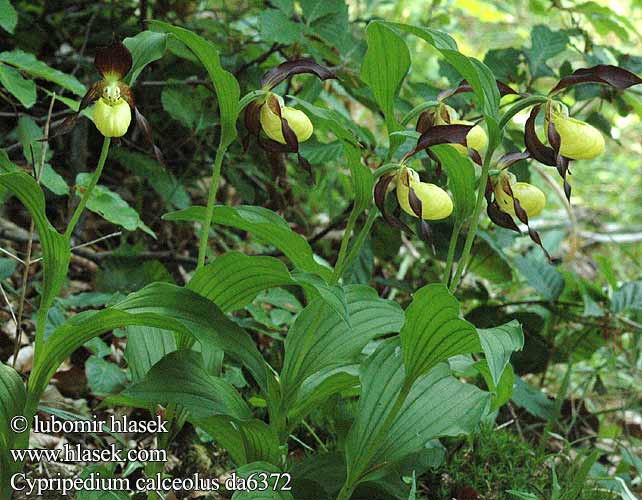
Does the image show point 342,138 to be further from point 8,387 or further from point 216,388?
point 8,387

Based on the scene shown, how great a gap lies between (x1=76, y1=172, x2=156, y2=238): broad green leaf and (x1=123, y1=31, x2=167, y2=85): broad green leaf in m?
0.41

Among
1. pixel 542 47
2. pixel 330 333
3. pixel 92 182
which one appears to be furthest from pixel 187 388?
pixel 542 47

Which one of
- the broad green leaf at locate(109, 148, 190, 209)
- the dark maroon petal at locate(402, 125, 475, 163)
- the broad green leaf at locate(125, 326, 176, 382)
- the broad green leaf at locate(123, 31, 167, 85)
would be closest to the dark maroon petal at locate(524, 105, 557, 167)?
the dark maroon petal at locate(402, 125, 475, 163)

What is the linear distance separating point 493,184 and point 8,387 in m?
0.85

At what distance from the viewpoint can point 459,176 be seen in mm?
1122

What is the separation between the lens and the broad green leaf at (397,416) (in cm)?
109

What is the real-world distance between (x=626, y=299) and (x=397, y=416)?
112 centimetres

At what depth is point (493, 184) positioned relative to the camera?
3.83 feet

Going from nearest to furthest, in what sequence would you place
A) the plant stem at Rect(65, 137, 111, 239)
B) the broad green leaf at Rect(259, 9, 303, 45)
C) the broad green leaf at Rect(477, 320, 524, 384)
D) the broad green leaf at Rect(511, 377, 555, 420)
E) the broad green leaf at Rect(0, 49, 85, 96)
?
1. the broad green leaf at Rect(477, 320, 524, 384)
2. the plant stem at Rect(65, 137, 111, 239)
3. the broad green leaf at Rect(0, 49, 85, 96)
4. the broad green leaf at Rect(259, 9, 303, 45)
5. the broad green leaf at Rect(511, 377, 555, 420)

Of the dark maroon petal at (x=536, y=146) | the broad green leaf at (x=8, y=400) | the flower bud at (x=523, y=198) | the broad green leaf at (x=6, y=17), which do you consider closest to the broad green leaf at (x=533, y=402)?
the flower bud at (x=523, y=198)

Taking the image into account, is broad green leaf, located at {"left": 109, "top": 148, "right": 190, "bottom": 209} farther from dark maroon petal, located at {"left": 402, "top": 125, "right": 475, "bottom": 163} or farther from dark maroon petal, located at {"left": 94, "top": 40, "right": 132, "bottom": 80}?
dark maroon petal, located at {"left": 402, "top": 125, "right": 475, "bottom": 163}

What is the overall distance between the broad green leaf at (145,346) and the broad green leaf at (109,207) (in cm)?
25

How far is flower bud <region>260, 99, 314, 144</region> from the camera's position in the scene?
3.53 feet

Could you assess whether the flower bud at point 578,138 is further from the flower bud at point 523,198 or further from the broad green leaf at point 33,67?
the broad green leaf at point 33,67
